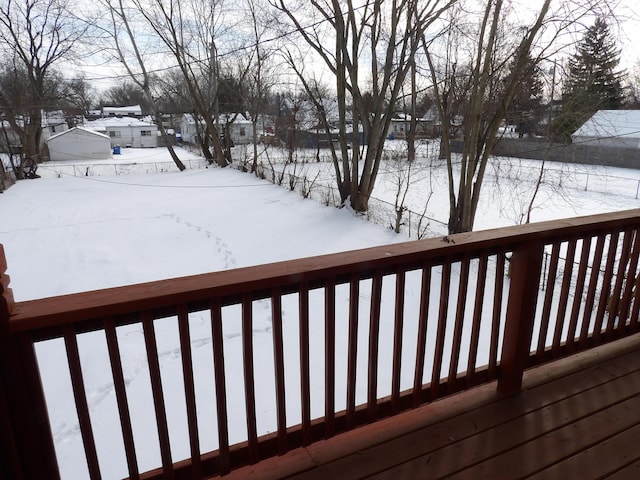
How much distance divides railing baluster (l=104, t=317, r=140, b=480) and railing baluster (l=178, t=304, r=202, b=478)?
0.51 feet

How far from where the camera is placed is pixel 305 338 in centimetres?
131

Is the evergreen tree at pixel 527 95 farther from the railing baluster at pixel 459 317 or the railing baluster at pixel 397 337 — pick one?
the railing baluster at pixel 397 337

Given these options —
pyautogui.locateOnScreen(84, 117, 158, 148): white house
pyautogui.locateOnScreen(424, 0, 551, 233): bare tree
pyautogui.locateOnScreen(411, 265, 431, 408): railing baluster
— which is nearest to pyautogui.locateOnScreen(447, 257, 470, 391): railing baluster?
pyautogui.locateOnScreen(411, 265, 431, 408): railing baluster

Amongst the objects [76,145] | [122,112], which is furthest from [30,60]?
[122,112]

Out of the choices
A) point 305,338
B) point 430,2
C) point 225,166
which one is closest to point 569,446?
point 305,338

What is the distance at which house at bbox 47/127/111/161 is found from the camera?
2875 centimetres

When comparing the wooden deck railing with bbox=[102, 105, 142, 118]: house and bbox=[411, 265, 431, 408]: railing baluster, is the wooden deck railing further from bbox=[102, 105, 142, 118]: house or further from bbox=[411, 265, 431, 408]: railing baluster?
bbox=[102, 105, 142, 118]: house

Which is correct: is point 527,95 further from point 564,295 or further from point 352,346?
point 352,346

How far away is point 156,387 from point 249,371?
269 millimetres

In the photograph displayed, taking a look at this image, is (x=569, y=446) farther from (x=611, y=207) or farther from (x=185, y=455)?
(x=611, y=207)

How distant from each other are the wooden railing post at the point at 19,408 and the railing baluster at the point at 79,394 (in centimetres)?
7

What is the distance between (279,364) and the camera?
4.27ft

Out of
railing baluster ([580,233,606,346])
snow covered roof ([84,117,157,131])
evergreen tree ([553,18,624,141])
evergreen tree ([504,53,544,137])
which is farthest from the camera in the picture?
snow covered roof ([84,117,157,131])

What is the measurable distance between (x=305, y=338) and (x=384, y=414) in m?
0.51
